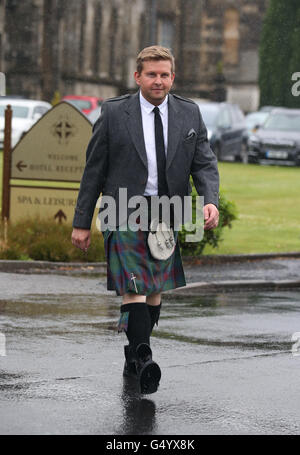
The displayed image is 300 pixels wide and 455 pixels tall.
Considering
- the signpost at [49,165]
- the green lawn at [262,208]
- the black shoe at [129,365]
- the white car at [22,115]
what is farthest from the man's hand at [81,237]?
the white car at [22,115]

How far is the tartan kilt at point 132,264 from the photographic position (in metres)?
7.28

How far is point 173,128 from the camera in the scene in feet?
24.0

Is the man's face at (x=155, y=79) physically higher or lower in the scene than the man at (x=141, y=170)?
higher

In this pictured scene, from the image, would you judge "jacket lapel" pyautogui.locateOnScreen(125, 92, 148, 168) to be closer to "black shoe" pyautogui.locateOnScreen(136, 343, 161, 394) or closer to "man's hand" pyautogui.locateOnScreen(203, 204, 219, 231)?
"man's hand" pyautogui.locateOnScreen(203, 204, 219, 231)

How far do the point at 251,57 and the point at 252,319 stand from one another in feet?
232

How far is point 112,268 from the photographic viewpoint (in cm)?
737

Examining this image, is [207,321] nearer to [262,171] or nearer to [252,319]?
[252,319]

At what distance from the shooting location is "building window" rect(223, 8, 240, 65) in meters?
80.1

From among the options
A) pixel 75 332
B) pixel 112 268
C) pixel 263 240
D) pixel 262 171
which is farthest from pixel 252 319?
pixel 262 171

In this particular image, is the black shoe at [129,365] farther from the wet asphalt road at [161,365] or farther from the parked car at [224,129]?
the parked car at [224,129]

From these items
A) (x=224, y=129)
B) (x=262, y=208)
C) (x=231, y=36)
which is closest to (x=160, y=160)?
(x=262, y=208)

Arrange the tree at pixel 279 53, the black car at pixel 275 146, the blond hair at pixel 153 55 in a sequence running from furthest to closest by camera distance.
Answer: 1. the tree at pixel 279 53
2. the black car at pixel 275 146
3. the blond hair at pixel 153 55

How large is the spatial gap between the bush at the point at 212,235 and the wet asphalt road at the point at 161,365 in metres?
2.77
